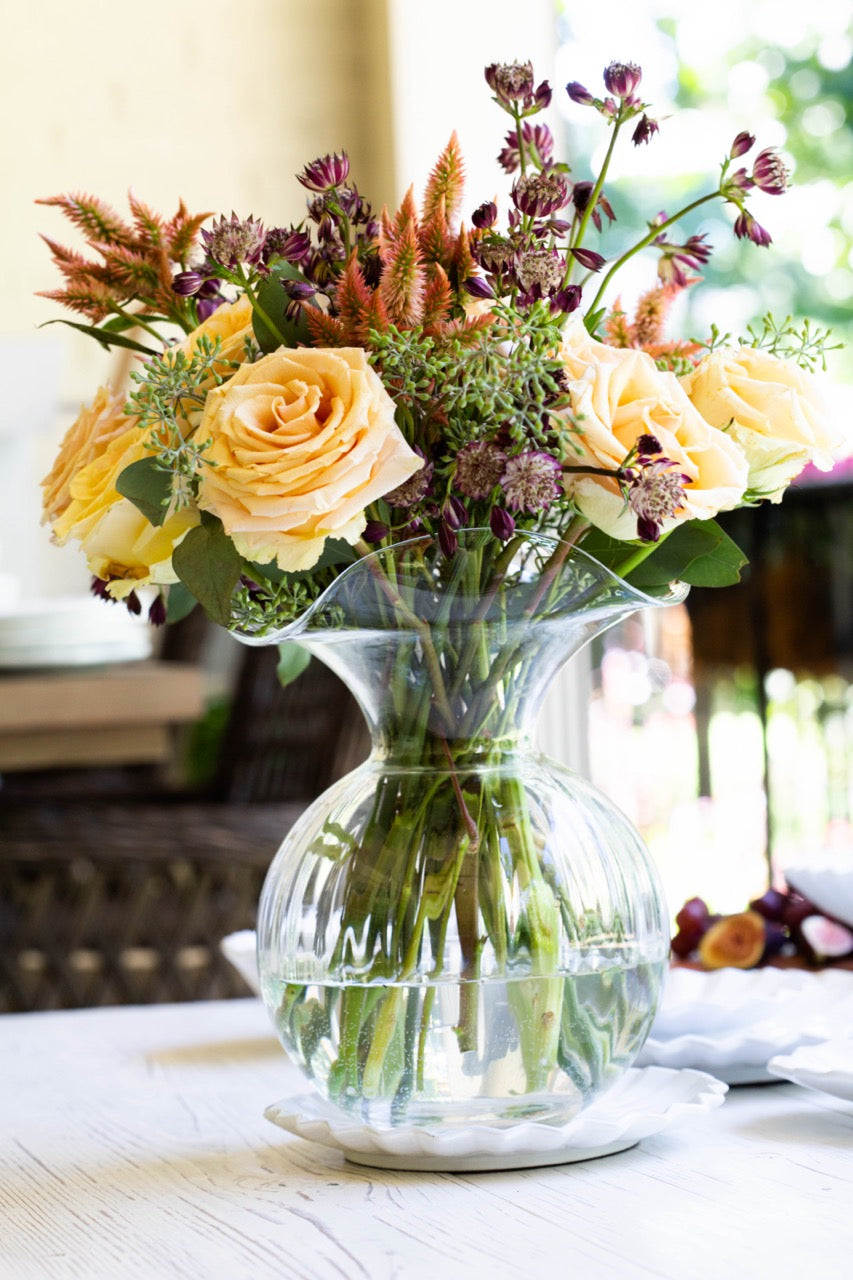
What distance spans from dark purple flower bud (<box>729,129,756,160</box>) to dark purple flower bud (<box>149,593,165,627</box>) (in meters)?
0.33

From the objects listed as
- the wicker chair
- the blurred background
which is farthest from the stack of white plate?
the blurred background

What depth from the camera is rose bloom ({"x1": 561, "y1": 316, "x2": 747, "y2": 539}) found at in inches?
22.5

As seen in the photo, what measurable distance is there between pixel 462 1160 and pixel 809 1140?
0.15 metres

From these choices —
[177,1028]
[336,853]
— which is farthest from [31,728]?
[336,853]

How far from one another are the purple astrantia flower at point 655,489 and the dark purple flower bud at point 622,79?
171mm

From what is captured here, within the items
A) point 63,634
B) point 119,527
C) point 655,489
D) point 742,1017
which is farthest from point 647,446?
point 63,634

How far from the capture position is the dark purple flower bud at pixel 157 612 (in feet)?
2.34

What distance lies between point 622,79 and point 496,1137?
43 centimetres

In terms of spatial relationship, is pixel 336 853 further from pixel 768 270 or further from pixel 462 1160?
pixel 768 270

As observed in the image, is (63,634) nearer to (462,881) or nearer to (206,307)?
(206,307)

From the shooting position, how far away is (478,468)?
570 mm

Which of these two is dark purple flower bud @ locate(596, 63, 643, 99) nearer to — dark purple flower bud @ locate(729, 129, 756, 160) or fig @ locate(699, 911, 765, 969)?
dark purple flower bud @ locate(729, 129, 756, 160)

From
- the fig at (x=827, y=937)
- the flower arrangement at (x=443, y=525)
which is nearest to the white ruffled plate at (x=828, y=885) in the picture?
the fig at (x=827, y=937)

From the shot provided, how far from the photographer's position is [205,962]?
1.81 m
